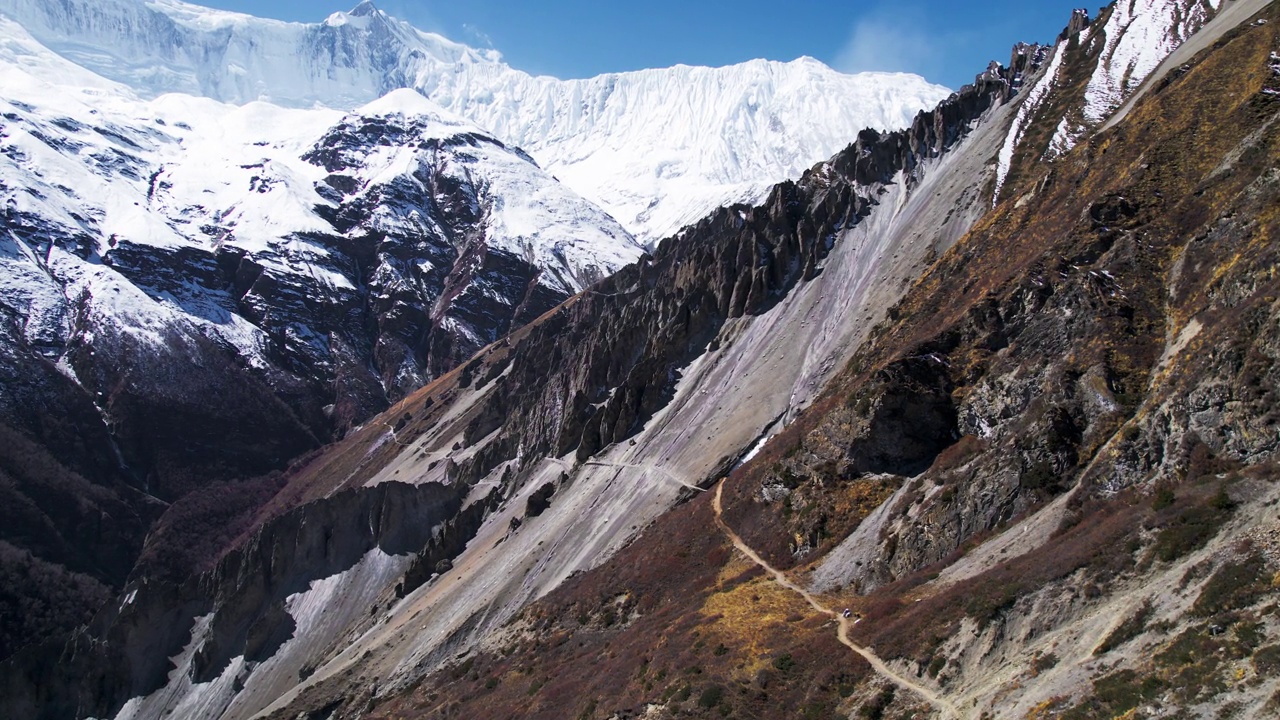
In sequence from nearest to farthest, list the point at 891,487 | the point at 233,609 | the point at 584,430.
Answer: the point at 891,487 → the point at 584,430 → the point at 233,609

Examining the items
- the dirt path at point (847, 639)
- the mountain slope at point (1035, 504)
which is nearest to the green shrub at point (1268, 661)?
the mountain slope at point (1035, 504)

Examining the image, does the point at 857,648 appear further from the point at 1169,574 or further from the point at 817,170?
the point at 817,170

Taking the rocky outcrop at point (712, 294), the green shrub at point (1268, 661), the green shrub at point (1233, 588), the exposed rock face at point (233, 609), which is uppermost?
the rocky outcrop at point (712, 294)

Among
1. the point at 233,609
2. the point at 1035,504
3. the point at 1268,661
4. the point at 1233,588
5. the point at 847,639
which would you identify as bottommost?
the point at 233,609

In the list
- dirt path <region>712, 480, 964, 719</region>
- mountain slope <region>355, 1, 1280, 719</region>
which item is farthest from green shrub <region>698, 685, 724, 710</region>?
dirt path <region>712, 480, 964, 719</region>

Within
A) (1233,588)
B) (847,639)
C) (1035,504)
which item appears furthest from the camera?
(1035,504)

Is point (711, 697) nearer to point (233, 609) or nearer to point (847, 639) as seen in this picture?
point (847, 639)

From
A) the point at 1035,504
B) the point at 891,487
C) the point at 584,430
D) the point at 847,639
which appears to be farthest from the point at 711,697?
the point at 584,430

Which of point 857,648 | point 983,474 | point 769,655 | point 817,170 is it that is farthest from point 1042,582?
point 817,170

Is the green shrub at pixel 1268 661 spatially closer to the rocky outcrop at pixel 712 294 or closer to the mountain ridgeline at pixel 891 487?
the mountain ridgeline at pixel 891 487
